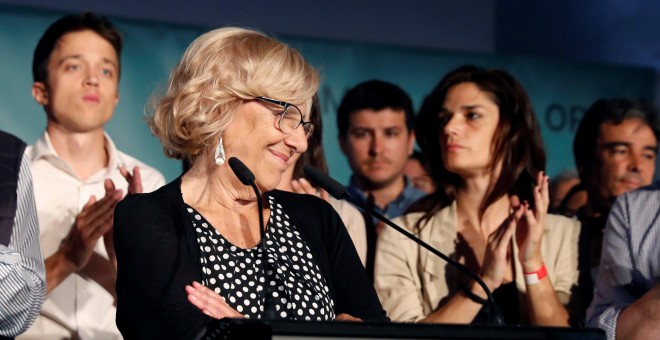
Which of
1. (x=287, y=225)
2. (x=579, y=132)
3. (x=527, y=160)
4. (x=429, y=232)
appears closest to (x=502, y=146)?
(x=527, y=160)

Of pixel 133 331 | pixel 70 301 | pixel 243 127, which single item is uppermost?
pixel 243 127

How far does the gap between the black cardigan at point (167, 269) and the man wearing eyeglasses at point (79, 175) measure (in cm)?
113

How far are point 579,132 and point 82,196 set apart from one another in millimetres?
2082

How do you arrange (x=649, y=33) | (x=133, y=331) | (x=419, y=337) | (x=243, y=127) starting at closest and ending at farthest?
(x=419, y=337)
(x=133, y=331)
(x=243, y=127)
(x=649, y=33)

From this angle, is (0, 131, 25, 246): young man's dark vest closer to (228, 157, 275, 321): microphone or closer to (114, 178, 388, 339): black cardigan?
(114, 178, 388, 339): black cardigan

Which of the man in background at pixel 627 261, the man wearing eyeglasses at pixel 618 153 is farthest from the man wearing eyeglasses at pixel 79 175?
the man wearing eyeglasses at pixel 618 153

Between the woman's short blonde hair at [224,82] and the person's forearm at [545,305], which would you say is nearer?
the woman's short blonde hair at [224,82]

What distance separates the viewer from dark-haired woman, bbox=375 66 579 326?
3691mm

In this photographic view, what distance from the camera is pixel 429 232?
12.9 ft

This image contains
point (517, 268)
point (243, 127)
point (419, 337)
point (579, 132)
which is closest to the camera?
point (419, 337)

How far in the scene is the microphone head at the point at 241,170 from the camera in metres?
2.37

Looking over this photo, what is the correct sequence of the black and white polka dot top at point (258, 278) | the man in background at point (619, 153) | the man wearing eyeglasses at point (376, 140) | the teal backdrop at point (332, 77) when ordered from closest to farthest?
the black and white polka dot top at point (258, 278), the teal backdrop at point (332, 77), the man in background at point (619, 153), the man wearing eyeglasses at point (376, 140)

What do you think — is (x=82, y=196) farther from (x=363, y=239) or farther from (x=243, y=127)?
(x=243, y=127)

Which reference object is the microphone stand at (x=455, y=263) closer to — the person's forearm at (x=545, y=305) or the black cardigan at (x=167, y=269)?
the black cardigan at (x=167, y=269)
